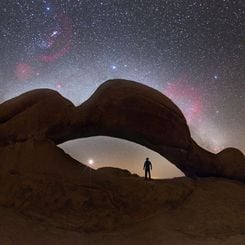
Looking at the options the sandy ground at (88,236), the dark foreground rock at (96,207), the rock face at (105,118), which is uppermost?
the rock face at (105,118)

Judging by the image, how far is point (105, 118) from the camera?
15.7 metres

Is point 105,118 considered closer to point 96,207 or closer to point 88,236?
point 96,207

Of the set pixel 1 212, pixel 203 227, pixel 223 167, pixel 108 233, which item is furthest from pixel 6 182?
pixel 223 167

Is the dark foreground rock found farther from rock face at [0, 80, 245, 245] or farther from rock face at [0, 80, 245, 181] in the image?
rock face at [0, 80, 245, 181]

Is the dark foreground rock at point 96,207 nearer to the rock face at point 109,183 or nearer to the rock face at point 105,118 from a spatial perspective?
the rock face at point 109,183

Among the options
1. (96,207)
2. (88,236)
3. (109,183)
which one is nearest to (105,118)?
(109,183)

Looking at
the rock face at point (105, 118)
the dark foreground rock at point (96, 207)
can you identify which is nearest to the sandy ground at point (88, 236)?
the dark foreground rock at point (96, 207)

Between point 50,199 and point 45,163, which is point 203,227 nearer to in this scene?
point 50,199

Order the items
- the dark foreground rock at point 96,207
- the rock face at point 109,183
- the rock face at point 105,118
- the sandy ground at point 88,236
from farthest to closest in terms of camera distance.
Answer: the rock face at point 105,118 → the rock face at point 109,183 → the dark foreground rock at point 96,207 → the sandy ground at point 88,236

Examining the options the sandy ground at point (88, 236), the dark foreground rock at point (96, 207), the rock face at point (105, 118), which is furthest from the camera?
the rock face at point (105, 118)

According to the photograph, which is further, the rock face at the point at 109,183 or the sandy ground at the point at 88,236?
the rock face at the point at 109,183

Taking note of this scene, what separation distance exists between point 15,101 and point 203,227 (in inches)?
393

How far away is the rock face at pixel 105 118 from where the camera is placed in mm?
15211

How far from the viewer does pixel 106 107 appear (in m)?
15.6
